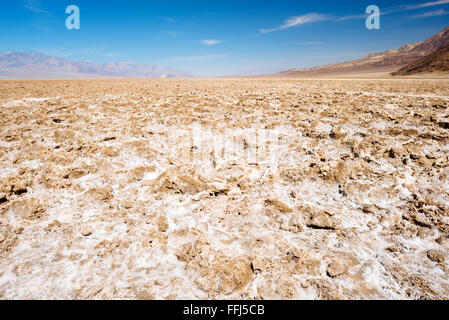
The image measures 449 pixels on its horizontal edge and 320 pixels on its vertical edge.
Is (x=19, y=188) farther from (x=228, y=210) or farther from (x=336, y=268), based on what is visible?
(x=336, y=268)

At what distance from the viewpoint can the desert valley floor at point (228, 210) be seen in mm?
2619

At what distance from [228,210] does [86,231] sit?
6.91 ft

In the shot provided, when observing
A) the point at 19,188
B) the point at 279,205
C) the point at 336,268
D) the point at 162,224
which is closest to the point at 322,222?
the point at 279,205

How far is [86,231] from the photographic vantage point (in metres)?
3.31

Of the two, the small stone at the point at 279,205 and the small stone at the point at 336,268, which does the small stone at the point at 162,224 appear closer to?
the small stone at the point at 279,205

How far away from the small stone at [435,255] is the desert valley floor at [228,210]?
0.02 metres

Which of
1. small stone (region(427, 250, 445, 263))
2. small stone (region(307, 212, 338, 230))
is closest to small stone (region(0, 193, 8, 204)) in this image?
small stone (region(307, 212, 338, 230))

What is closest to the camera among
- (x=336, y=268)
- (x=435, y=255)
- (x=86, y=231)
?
(x=336, y=268)

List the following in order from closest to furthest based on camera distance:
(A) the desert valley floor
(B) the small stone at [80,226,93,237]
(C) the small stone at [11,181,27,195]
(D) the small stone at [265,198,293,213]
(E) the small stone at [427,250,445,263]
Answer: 1. (A) the desert valley floor
2. (E) the small stone at [427,250,445,263]
3. (B) the small stone at [80,226,93,237]
4. (D) the small stone at [265,198,293,213]
5. (C) the small stone at [11,181,27,195]

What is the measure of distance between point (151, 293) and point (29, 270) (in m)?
1.54

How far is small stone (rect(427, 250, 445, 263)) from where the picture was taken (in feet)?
9.23

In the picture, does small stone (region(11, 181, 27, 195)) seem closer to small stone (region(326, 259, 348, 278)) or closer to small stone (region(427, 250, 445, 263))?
small stone (region(326, 259, 348, 278))

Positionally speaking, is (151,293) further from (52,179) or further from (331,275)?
(52,179)

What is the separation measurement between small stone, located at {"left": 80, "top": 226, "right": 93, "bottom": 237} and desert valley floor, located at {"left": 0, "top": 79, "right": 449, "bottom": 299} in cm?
2
